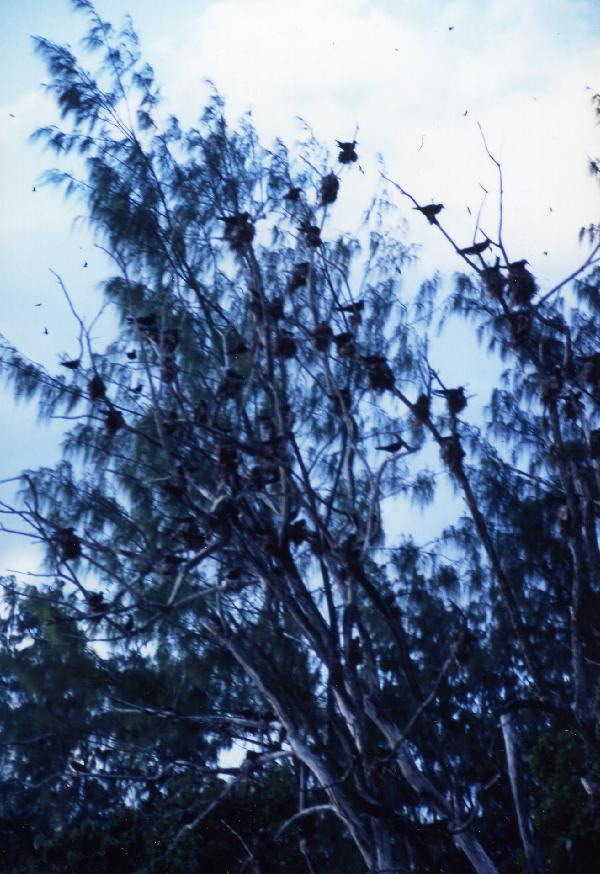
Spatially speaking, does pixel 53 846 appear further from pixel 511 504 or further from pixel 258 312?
pixel 258 312

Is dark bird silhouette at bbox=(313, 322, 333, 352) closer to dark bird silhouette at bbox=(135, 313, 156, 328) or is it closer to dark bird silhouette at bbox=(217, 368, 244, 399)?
dark bird silhouette at bbox=(217, 368, 244, 399)

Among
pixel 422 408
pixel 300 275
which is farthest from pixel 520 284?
pixel 300 275

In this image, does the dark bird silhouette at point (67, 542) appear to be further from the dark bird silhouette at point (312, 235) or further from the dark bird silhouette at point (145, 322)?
the dark bird silhouette at point (312, 235)

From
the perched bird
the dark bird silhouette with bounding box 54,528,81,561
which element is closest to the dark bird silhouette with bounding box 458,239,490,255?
the perched bird

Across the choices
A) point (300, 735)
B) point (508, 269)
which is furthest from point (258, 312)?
point (300, 735)

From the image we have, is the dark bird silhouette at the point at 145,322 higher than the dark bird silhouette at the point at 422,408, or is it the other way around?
the dark bird silhouette at the point at 145,322

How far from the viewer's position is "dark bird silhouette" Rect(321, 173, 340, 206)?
16.9ft

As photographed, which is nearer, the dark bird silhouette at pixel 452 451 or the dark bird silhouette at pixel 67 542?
the dark bird silhouette at pixel 67 542

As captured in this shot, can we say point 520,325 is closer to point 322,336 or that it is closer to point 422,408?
point 422,408

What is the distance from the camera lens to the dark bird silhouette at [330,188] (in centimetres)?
516

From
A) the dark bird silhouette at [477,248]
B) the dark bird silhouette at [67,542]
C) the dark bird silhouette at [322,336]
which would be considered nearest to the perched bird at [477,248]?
the dark bird silhouette at [477,248]

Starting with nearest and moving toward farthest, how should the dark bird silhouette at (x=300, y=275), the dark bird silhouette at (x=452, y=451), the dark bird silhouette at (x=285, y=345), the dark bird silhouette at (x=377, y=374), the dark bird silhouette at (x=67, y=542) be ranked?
the dark bird silhouette at (x=67, y=542)
the dark bird silhouette at (x=452, y=451)
the dark bird silhouette at (x=377, y=374)
the dark bird silhouette at (x=285, y=345)
the dark bird silhouette at (x=300, y=275)

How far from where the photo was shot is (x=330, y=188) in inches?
204

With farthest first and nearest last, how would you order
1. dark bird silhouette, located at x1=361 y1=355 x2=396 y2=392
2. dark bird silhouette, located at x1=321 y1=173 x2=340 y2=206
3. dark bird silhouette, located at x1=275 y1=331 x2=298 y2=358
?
dark bird silhouette, located at x1=321 y1=173 x2=340 y2=206, dark bird silhouette, located at x1=275 y1=331 x2=298 y2=358, dark bird silhouette, located at x1=361 y1=355 x2=396 y2=392
